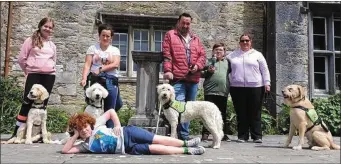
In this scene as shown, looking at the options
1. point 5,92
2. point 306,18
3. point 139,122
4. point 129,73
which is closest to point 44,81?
point 139,122

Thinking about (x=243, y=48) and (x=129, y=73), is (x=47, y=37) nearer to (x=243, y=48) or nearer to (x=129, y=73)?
(x=243, y=48)

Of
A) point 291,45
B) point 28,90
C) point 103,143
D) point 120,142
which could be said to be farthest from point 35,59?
point 291,45

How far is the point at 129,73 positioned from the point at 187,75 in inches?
186

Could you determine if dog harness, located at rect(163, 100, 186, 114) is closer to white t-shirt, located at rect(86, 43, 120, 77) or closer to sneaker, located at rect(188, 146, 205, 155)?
white t-shirt, located at rect(86, 43, 120, 77)

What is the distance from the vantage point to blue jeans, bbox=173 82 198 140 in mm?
5961

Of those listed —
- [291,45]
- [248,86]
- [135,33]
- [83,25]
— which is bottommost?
[248,86]

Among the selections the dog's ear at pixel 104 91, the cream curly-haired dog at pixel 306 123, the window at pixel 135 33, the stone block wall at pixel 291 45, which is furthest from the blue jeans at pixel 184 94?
the stone block wall at pixel 291 45

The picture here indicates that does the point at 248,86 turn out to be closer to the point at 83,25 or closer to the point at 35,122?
the point at 35,122

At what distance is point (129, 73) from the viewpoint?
10.5 m

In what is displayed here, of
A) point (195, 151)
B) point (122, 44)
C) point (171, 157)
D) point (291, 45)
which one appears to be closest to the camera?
point (171, 157)

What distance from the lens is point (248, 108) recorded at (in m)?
6.49

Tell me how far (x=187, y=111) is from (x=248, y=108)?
1.40 metres

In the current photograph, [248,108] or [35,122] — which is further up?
[248,108]

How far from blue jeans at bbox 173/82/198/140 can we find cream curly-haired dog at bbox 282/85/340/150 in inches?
54.3
